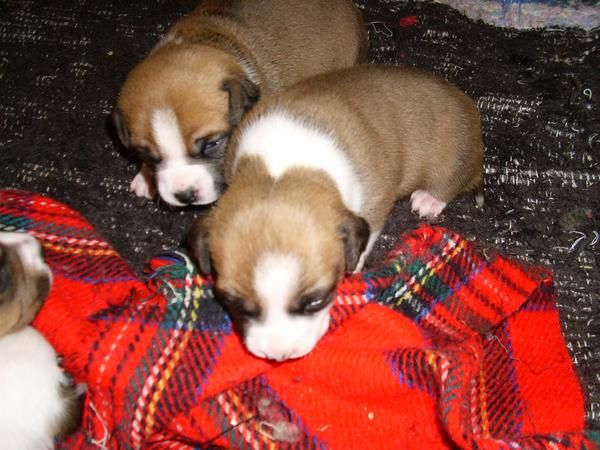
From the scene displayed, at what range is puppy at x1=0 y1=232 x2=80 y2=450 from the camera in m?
2.80

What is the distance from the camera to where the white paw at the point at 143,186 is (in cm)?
399

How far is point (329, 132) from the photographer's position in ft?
10.4

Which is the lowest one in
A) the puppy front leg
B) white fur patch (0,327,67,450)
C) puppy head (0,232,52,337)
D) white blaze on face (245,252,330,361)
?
white fur patch (0,327,67,450)

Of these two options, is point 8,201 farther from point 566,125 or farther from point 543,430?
point 566,125

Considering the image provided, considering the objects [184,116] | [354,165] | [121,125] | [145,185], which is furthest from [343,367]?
[145,185]

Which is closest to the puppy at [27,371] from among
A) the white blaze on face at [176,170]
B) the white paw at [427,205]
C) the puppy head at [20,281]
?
the puppy head at [20,281]

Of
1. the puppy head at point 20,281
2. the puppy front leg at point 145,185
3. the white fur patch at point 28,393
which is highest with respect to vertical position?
the puppy head at point 20,281

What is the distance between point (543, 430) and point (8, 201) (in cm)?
282

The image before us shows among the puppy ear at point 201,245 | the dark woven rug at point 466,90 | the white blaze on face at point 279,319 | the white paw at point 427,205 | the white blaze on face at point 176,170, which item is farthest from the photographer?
the white paw at point 427,205

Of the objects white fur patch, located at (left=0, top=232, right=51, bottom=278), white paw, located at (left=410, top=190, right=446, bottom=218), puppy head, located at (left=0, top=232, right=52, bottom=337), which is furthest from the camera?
white paw, located at (left=410, top=190, right=446, bottom=218)

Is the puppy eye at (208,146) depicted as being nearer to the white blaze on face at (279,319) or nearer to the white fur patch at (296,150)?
the white fur patch at (296,150)

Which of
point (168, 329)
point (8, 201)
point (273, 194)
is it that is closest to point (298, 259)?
point (273, 194)

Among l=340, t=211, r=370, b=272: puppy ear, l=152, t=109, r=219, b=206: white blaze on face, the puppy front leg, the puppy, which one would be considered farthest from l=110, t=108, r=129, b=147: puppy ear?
l=340, t=211, r=370, b=272: puppy ear

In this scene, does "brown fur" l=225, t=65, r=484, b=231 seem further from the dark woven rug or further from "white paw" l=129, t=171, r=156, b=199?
"white paw" l=129, t=171, r=156, b=199
